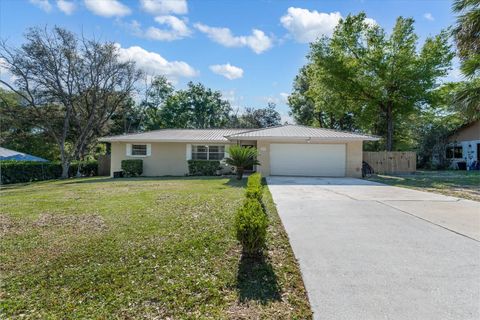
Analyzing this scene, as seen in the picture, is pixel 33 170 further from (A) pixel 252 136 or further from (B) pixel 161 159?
(A) pixel 252 136

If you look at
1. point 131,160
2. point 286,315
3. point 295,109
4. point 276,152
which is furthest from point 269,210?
point 295,109

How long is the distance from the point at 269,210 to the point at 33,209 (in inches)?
233

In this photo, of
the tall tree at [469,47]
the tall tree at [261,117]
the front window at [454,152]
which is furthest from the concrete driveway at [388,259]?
the tall tree at [261,117]

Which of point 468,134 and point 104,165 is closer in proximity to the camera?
point 104,165

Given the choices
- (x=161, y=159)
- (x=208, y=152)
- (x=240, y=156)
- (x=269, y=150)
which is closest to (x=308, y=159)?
(x=269, y=150)

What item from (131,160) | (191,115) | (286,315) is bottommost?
(286,315)

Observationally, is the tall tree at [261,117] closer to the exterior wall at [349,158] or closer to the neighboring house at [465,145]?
the neighboring house at [465,145]

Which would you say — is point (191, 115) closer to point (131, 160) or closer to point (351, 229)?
point (131, 160)

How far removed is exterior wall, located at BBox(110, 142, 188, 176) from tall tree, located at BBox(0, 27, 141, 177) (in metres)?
4.91

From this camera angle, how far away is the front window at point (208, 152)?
1817 centimetres

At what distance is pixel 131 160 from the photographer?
17.2 metres

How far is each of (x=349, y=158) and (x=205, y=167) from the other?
8.50 meters

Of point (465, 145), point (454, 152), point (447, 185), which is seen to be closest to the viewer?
point (447, 185)

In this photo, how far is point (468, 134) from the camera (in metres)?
23.4
